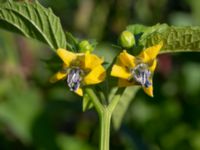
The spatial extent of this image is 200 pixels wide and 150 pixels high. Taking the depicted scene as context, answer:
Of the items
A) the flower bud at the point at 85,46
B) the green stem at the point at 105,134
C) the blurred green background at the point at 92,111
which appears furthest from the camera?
the blurred green background at the point at 92,111

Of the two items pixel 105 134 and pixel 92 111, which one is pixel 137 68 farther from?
pixel 92 111

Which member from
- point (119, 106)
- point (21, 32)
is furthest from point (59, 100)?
point (21, 32)

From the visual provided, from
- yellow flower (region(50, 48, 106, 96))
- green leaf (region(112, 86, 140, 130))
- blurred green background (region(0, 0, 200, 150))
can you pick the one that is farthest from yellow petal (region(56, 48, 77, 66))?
blurred green background (region(0, 0, 200, 150))

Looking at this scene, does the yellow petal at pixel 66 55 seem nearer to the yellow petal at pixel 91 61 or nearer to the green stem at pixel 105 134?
the yellow petal at pixel 91 61

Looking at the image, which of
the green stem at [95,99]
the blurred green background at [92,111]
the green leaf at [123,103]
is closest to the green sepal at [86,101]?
the green stem at [95,99]

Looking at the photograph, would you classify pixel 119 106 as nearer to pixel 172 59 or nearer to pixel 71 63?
pixel 71 63
